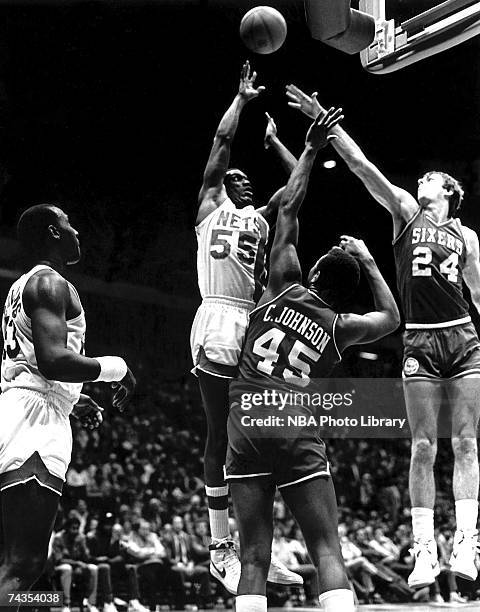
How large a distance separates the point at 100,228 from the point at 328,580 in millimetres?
3250

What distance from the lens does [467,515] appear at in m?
6.24

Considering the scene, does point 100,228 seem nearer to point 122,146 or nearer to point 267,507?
point 122,146

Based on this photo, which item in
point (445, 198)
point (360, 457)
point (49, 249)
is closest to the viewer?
point (49, 249)

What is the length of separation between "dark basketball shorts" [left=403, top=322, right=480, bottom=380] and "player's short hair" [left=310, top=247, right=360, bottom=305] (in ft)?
3.88

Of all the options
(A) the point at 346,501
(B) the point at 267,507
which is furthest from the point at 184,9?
(A) the point at 346,501

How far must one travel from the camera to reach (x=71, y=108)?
719 centimetres

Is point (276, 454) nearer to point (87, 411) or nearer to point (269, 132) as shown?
point (87, 411)

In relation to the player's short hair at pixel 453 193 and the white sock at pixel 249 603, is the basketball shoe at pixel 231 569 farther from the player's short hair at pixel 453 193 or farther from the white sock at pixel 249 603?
the player's short hair at pixel 453 193

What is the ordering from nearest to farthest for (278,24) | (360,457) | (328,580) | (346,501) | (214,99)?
1. (328,580)
2. (278,24)
3. (214,99)
4. (360,457)
5. (346,501)

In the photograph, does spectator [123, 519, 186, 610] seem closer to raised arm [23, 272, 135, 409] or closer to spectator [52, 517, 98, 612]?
spectator [52, 517, 98, 612]

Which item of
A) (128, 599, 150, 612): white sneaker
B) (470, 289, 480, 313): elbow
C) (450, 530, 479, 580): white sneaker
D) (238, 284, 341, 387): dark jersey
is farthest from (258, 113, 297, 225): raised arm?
(128, 599, 150, 612): white sneaker

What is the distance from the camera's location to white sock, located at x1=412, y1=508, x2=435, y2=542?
6.23m

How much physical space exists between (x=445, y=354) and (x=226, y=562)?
1.83 m

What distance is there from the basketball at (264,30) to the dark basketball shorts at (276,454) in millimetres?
2341
